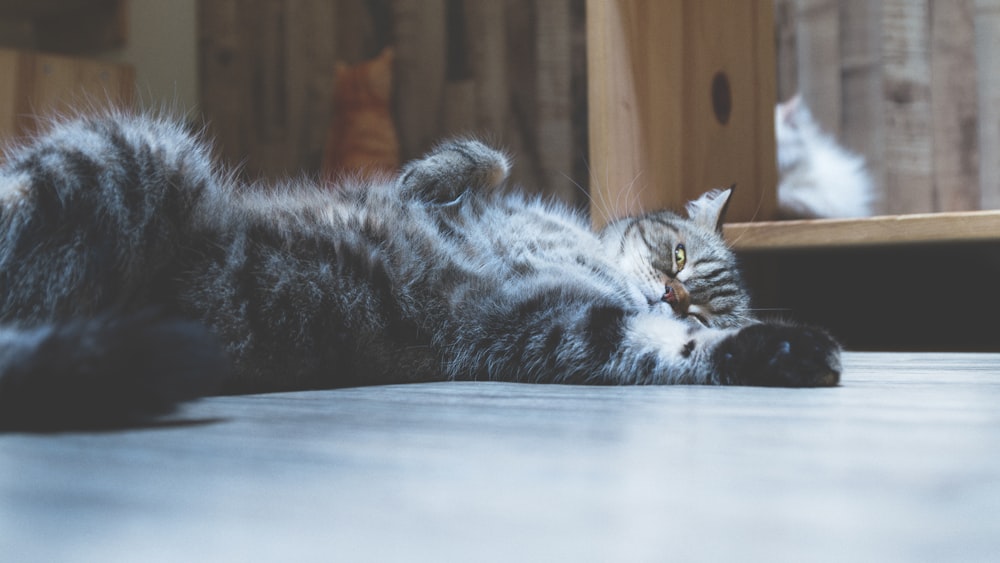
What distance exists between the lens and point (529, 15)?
2729mm

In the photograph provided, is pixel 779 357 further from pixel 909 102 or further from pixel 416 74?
pixel 416 74

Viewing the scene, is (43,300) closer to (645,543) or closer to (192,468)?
(192,468)

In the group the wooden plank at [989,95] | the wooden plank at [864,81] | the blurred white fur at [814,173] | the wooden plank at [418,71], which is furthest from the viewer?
the wooden plank at [418,71]

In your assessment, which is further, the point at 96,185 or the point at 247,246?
the point at 247,246

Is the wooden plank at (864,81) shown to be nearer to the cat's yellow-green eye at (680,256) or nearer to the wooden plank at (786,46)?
the wooden plank at (786,46)

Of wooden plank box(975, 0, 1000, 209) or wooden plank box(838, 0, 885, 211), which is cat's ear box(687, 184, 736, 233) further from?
wooden plank box(975, 0, 1000, 209)

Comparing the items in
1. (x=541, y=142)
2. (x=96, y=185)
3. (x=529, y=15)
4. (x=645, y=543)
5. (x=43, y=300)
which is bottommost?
(x=645, y=543)

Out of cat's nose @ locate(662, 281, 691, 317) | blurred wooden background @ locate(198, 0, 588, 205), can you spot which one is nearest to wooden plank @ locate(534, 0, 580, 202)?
blurred wooden background @ locate(198, 0, 588, 205)

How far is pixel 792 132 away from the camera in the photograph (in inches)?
91.6

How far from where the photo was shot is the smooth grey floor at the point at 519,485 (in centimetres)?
32

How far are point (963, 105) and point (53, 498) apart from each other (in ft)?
8.54

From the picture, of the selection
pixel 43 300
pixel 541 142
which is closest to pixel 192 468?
pixel 43 300

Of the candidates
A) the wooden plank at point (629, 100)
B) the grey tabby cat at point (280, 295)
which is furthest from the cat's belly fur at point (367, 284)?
the wooden plank at point (629, 100)

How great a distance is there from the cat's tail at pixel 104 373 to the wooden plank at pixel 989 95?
2.41 meters
